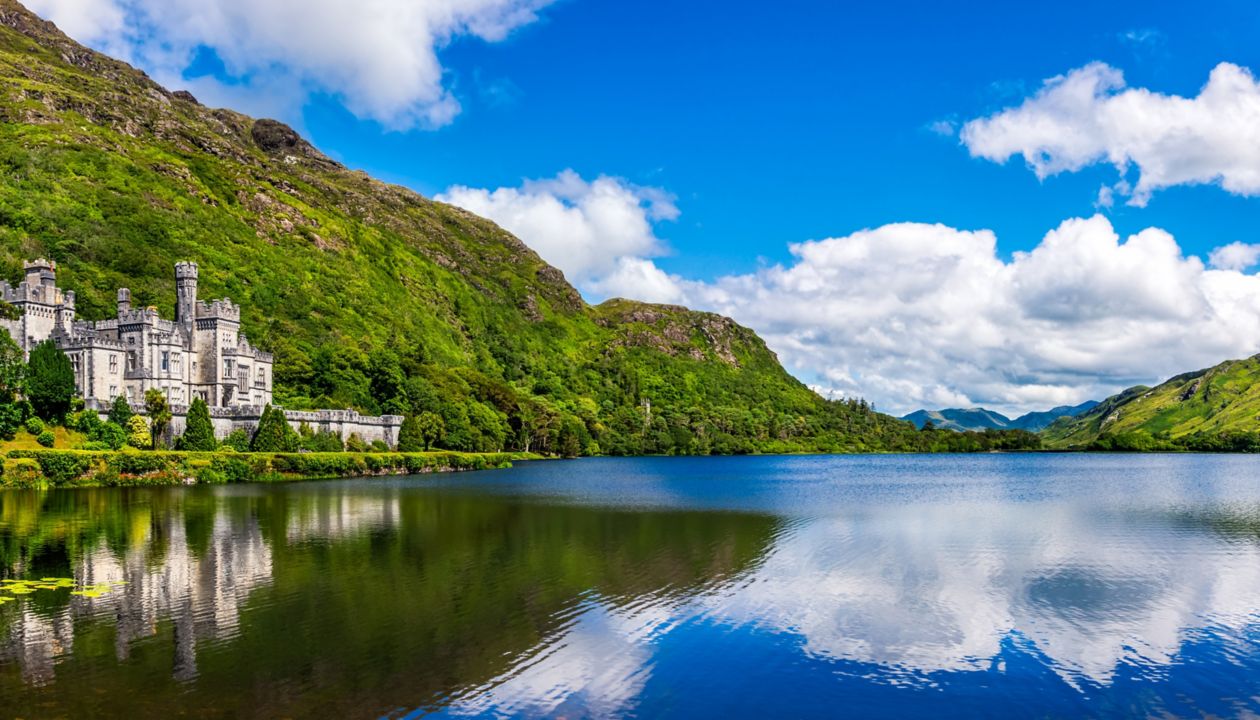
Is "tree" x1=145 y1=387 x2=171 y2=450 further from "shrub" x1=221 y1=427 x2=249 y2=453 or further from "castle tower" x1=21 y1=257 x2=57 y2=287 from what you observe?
"castle tower" x1=21 y1=257 x2=57 y2=287

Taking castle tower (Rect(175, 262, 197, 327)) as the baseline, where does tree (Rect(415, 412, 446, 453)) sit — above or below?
below

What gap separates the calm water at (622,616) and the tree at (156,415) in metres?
35.2

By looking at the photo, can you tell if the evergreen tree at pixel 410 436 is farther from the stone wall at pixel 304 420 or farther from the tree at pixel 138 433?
the tree at pixel 138 433

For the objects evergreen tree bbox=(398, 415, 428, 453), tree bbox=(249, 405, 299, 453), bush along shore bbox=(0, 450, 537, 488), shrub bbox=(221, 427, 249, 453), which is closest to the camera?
bush along shore bbox=(0, 450, 537, 488)

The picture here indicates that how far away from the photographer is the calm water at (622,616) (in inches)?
671

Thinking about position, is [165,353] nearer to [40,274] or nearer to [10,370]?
[40,274]

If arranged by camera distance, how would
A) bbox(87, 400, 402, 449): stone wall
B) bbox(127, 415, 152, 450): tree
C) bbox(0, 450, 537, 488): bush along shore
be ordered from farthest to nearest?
bbox(87, 400, 402, 449): stone wall
bbox(127, 415, 152, 450): tree
bbox(0, 450, 537, 488): bush along shore

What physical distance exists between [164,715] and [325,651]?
453 cm

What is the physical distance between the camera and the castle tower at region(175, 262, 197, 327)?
96.7 m

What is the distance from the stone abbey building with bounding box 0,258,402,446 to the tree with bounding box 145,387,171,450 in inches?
47.5

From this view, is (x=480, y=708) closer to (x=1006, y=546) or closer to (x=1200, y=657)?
(x=1200, y=657)

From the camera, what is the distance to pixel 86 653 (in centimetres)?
1888

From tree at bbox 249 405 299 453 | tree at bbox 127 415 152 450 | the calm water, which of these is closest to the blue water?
the calm water

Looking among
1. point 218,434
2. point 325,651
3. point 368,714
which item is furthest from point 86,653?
point 218,434
